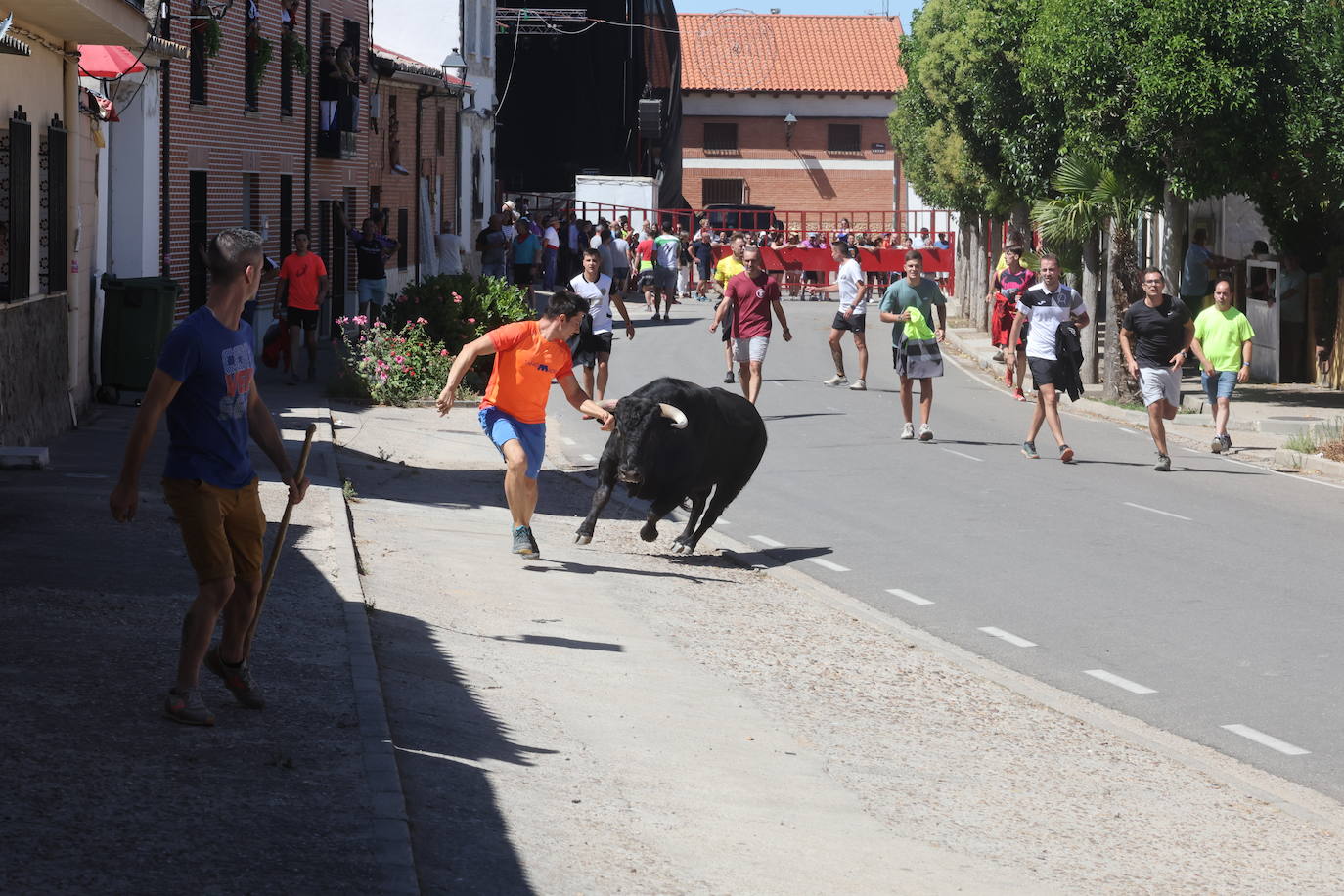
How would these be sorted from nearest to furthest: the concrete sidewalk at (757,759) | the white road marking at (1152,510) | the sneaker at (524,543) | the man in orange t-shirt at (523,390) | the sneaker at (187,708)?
the concrete sidewalk at (757,759) < the sneaker at (187,708) < the man in orange t-shirt at (523,390) < the sneaker at (524,543) < the white road marking at (1152,510)

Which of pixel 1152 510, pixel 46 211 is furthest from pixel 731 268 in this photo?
pixel 1152 510

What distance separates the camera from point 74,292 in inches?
688

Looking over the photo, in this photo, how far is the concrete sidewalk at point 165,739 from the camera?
5.18 m

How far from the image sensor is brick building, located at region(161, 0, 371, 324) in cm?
2408

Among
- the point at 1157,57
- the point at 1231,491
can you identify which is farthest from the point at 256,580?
the point at 1157,57

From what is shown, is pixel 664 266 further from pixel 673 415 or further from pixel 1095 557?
pixel 673 415

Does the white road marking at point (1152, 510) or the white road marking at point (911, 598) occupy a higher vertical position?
the white road marking at point (1152, 510)

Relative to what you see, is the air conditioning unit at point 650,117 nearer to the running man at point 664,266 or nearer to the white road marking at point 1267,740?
the running man at point 664,266

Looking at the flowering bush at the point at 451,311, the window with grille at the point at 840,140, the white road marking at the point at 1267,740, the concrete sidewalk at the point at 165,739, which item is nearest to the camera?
the concrete sidewalk at the point at 165,739

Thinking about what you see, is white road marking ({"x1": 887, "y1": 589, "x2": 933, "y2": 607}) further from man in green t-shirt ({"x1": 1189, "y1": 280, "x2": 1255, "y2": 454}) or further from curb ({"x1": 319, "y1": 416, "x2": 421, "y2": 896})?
man in green t-shirt ({"x1": 1189, "y1": 280, "x2": 1255, "y2": 454})

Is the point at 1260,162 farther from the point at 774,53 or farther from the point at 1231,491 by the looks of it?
the point at 774,53

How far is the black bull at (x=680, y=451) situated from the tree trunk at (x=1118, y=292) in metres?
12.2

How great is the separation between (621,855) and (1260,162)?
743 inches

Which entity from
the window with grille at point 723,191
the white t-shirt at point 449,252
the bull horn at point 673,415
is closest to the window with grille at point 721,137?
the window with grille at point 723,191
